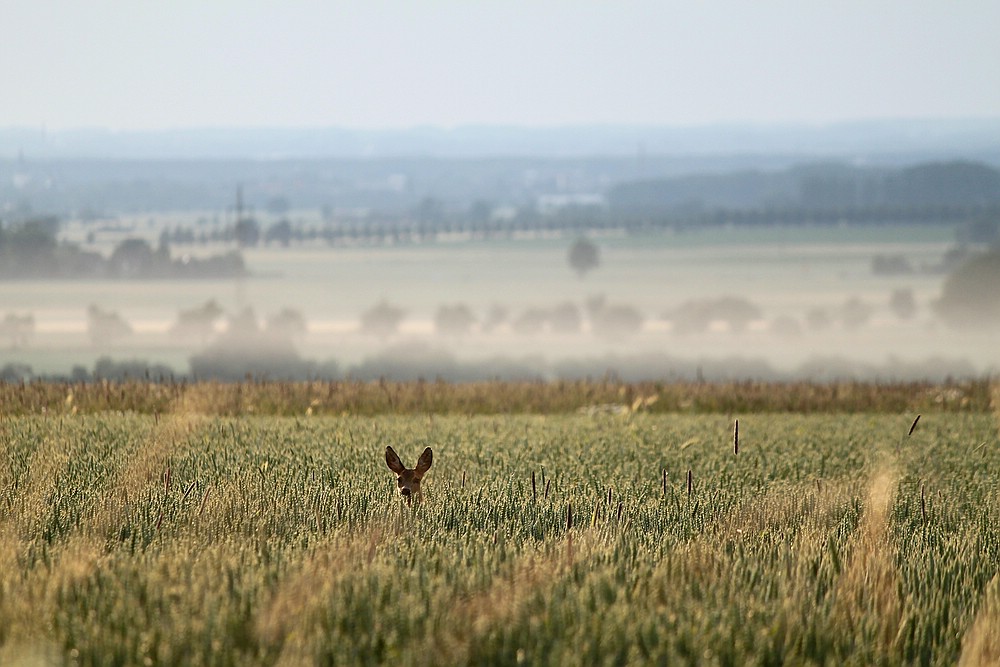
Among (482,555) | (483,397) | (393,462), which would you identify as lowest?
(483,397)

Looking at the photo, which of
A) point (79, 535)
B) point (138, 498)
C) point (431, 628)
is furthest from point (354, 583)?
point (138, 498)

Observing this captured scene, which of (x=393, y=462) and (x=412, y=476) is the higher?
(x=393, y=462)

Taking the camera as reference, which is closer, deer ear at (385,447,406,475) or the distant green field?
the distant green field

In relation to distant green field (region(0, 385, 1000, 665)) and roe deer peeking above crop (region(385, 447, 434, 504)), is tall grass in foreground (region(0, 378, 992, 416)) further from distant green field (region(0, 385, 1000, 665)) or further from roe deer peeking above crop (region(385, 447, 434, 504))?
roe deer peeking above crop (region(385, 447, 434, 504))

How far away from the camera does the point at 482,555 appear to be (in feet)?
24.2

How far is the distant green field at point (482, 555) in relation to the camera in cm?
591

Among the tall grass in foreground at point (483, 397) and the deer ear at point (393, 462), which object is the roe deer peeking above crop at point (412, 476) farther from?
the tall grass in foreground at point (483, 397)

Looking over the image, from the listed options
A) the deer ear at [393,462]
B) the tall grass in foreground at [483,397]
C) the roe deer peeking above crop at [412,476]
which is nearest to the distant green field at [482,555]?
the roe deer peeking above crop at [412,476]

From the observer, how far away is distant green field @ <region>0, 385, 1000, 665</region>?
591 centimetres

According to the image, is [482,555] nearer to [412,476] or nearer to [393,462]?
[393,462]

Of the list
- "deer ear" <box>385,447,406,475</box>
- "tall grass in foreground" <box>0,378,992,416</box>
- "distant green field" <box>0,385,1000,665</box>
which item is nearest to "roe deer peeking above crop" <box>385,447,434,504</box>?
"deer ear" <box>385,447,406,475</box>

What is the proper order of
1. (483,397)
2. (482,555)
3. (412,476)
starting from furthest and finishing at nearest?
(483,397), (412,476), (482,555)

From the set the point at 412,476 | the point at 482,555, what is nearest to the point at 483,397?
the point at 412,476

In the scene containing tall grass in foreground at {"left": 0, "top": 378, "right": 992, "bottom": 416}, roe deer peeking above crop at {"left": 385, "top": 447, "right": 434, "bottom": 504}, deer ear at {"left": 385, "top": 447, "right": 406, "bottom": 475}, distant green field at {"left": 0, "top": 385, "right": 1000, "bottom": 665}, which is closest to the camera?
distant green field at {"left": 0, "top": 385, "right": 1000, "bottom": 665}
